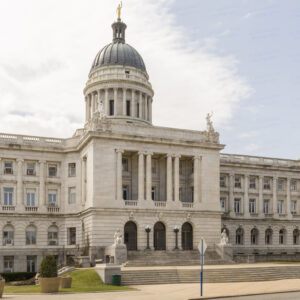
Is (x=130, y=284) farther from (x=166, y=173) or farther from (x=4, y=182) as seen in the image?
(x=4, y=182)

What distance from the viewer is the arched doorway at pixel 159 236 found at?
6162 cm

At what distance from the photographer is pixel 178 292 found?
35.6 m

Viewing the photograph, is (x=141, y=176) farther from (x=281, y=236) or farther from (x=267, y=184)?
(x=281, y=236)

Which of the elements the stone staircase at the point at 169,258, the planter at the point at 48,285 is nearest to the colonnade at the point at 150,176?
the stone staircase at the point at 169,258

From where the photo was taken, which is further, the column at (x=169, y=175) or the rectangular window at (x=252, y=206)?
the rectangular window at (x=252, y=206)

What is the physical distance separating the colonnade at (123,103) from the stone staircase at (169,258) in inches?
1054

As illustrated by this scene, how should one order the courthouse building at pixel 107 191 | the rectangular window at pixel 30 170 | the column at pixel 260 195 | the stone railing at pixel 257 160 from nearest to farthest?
the courthouse building at pixel 107 191 → the rectangular window at pixel 30 170 → the stone railing at pixel 257 160 → the column at pixel 260 195

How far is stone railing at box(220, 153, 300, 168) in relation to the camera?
257 ft

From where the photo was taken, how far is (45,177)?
67250 mm

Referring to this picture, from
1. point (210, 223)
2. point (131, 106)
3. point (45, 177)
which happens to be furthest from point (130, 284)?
point (131, 106)

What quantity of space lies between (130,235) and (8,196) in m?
18.1

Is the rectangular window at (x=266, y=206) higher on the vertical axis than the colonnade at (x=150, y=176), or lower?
lower

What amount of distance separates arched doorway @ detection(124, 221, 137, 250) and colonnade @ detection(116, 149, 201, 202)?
3519mm

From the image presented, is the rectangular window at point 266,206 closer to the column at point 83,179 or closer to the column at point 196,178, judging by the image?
the column at point 196,178
